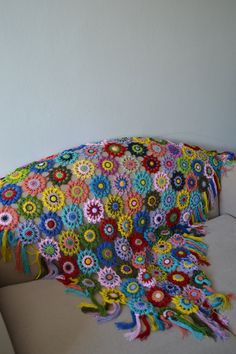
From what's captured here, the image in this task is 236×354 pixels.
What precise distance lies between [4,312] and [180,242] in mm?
769

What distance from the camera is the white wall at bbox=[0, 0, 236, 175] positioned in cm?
130

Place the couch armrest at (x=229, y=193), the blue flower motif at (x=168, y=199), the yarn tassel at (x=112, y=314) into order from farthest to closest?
1. the couch armrest at (x=229, y=193)
2. the blue flower motif at (x=168, y=199)
3. the yarn tassel at (x=112, y=314)

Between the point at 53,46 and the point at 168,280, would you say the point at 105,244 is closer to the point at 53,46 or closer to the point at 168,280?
the point at 168,280

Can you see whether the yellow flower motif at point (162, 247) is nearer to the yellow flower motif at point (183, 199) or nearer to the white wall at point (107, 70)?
the yellow flower motif at point (183, 199)

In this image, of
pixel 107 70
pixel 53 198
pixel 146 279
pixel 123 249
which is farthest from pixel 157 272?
pixel 107 70

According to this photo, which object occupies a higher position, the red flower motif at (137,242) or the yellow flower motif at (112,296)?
the red flower motif at (137,242)

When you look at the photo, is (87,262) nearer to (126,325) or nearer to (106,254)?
(106,254)

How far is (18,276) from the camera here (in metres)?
1.24

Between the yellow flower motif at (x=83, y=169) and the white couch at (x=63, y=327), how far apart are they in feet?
1.44

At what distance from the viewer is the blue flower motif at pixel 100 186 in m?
1.34

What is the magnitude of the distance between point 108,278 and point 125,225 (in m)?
0.24

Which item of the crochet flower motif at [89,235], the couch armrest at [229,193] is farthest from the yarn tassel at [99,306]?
the couch armrest at [229,193]

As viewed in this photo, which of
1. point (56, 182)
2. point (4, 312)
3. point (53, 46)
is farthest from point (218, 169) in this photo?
point (4, 312)

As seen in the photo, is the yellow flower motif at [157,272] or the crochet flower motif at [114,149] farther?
the crochet flower motif at [114,149]
